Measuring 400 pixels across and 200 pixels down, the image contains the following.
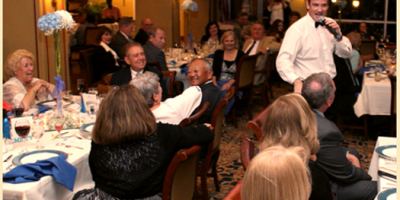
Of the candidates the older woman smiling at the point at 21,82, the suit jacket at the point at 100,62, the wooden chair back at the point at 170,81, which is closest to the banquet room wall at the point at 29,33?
the suit jacket at the point at 100,62

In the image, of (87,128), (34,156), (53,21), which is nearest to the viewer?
(34,156)

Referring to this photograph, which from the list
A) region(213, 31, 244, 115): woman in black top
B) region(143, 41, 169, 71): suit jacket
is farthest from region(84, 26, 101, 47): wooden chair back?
region(213, 31, 244, 115): woman in black top

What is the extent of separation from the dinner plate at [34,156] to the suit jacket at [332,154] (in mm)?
1472

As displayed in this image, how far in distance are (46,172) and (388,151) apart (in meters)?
1.90

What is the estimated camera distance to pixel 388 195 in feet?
6.54

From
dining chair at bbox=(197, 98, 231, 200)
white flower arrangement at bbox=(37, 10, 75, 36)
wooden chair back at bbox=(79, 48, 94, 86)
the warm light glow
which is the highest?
the warm light glow

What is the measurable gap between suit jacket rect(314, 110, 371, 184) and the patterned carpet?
1.41 metres

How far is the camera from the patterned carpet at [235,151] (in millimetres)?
4023

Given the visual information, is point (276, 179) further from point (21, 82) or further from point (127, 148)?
point (21, 82)

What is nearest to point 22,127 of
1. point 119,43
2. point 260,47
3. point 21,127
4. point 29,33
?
point 21,127

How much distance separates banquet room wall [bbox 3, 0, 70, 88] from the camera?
5496 millimetres

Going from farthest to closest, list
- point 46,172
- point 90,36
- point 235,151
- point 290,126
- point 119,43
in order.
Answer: point 90,36
point 119,43
point 235,151
point 46,172
point 290,126

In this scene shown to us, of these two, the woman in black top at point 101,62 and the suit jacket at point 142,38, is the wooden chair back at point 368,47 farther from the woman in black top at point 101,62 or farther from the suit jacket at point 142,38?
the woman in black top at point 101,62

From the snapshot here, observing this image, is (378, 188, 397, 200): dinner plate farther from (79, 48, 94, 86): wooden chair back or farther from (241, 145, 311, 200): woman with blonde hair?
(79, 48, 94, 86): wooden chair back
